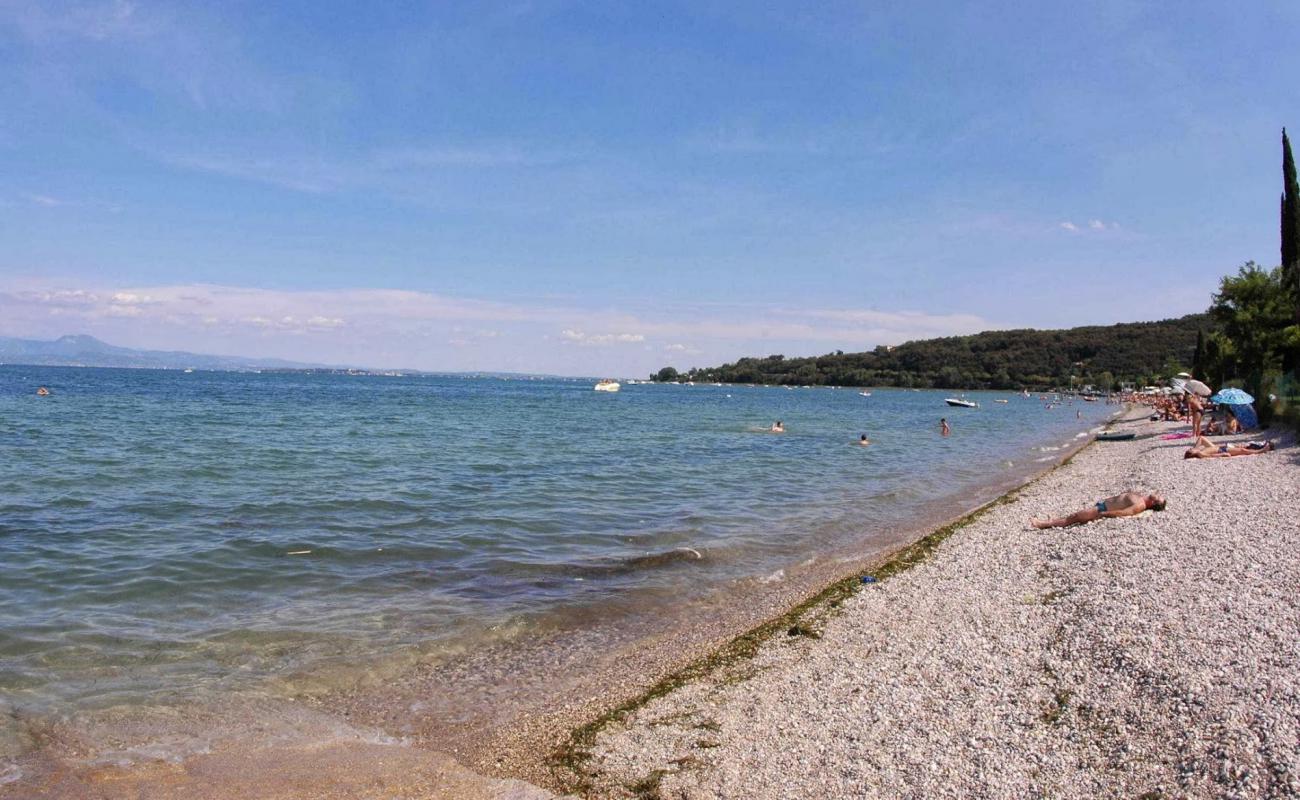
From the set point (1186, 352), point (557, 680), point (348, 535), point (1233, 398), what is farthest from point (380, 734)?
point (1186, 352)

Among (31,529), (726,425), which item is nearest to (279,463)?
(31,529)

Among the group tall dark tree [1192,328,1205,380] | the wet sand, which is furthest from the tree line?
the wet sand

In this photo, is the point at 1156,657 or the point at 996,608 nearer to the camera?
the point at 1156,657

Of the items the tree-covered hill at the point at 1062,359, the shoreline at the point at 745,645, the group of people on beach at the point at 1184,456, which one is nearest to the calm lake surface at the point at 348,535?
the shoreline at the point at 745,645

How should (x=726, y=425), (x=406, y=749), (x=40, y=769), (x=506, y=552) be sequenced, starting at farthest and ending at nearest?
(x=726, y=425)
(x=506, y=552)
(x=406, y=749)
(x=40, y=769)

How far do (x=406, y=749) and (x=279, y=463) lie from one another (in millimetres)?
21657

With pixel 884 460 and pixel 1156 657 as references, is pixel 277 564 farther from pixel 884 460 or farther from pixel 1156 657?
pixel 884 460

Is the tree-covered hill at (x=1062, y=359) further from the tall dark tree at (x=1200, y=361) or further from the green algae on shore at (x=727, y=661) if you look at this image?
the green algae on shore at (x=727, y=661)

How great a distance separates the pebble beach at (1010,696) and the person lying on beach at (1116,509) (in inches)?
122

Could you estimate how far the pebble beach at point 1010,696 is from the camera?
5.42 meters

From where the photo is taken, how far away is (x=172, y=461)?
82.0 feet

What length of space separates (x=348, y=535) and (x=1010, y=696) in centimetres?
1279

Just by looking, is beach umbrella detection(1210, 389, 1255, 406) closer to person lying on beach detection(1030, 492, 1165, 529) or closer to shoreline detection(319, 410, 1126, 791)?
person lying on beach detection(1030, 492, 1165, 529)

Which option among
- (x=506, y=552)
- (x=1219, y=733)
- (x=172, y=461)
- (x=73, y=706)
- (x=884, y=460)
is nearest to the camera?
(x=1219, y=733)
